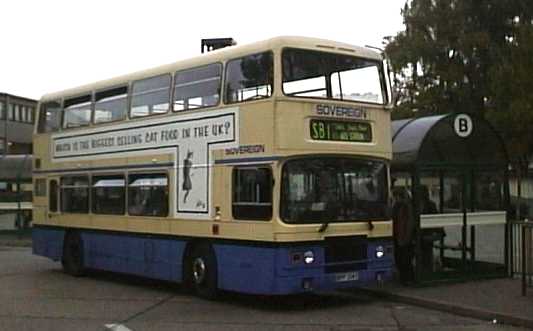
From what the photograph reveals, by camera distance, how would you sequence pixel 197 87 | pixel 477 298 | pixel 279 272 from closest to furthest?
pixel 279 272 < pixel 477 298 < pixel 197 87

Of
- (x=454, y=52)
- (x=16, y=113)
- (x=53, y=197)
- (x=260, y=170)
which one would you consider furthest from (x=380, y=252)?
(x=16, y=113)

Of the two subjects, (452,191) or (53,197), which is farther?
(53,197)

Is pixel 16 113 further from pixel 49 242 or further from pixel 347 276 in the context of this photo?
pixel 347 276

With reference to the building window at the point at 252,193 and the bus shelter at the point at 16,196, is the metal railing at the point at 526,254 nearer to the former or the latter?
the building window at the point at 252,193

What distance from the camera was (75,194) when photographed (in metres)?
18.0

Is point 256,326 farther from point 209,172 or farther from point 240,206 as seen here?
point 209,172

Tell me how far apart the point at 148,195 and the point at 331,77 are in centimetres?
440

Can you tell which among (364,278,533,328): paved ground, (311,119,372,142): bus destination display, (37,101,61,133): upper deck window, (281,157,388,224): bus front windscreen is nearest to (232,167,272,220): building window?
(281,157,388,224): bus front windscreen

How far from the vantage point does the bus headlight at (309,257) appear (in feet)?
40.2

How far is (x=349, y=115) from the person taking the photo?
13.0 meters

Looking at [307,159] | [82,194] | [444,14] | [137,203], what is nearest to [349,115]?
[307,159]

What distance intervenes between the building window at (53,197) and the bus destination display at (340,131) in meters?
8.35

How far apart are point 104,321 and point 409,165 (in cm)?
581

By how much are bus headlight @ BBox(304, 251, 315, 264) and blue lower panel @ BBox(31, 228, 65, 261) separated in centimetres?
800
